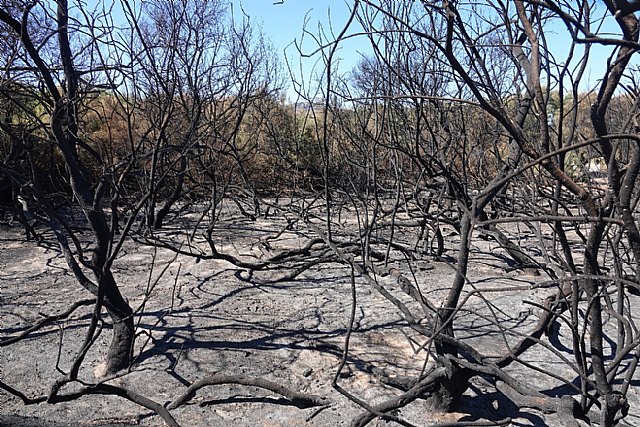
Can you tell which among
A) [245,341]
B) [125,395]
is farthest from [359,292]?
[125,395]

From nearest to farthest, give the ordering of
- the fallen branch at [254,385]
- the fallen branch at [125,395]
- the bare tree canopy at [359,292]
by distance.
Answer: the bare tree canopy at [359,292] < the fallen branch at [125,395] < the fallen branch at [254,385]

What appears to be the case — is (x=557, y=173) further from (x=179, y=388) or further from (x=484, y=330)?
(x=484, y=330)

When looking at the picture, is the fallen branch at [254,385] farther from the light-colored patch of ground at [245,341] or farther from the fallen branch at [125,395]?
the fallen branch at [125,395]

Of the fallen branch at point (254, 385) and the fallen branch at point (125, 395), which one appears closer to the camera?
the fallen branch at point (125, 395)

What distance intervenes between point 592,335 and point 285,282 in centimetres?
320

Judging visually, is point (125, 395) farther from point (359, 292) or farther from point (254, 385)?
point (359, 292)

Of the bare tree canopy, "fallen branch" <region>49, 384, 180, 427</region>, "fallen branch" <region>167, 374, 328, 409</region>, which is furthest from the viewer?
"fallen branch" <region>167, 374, 328, 409</region>

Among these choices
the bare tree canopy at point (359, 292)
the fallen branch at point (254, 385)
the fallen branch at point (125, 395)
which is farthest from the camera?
the fallen branch at point (254, 385)

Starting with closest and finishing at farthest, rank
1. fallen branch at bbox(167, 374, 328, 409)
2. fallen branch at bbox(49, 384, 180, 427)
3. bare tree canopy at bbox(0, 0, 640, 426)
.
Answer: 1. bare tree canopy at bbox(0, 0, 640, 426)
2. fallen branch at bbox(49, 384, 180, 427)
3. fallen branch at bbox(167, 374, 328, 409)

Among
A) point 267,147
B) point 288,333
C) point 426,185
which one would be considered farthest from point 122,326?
point 267,147

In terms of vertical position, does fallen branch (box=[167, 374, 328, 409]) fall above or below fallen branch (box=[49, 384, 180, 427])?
below

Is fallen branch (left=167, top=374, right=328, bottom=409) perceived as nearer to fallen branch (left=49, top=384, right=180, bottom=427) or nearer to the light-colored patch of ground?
the light-colored patch of ground

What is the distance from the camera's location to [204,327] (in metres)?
3.54

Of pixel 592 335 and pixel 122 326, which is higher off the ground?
pixel 592 335
